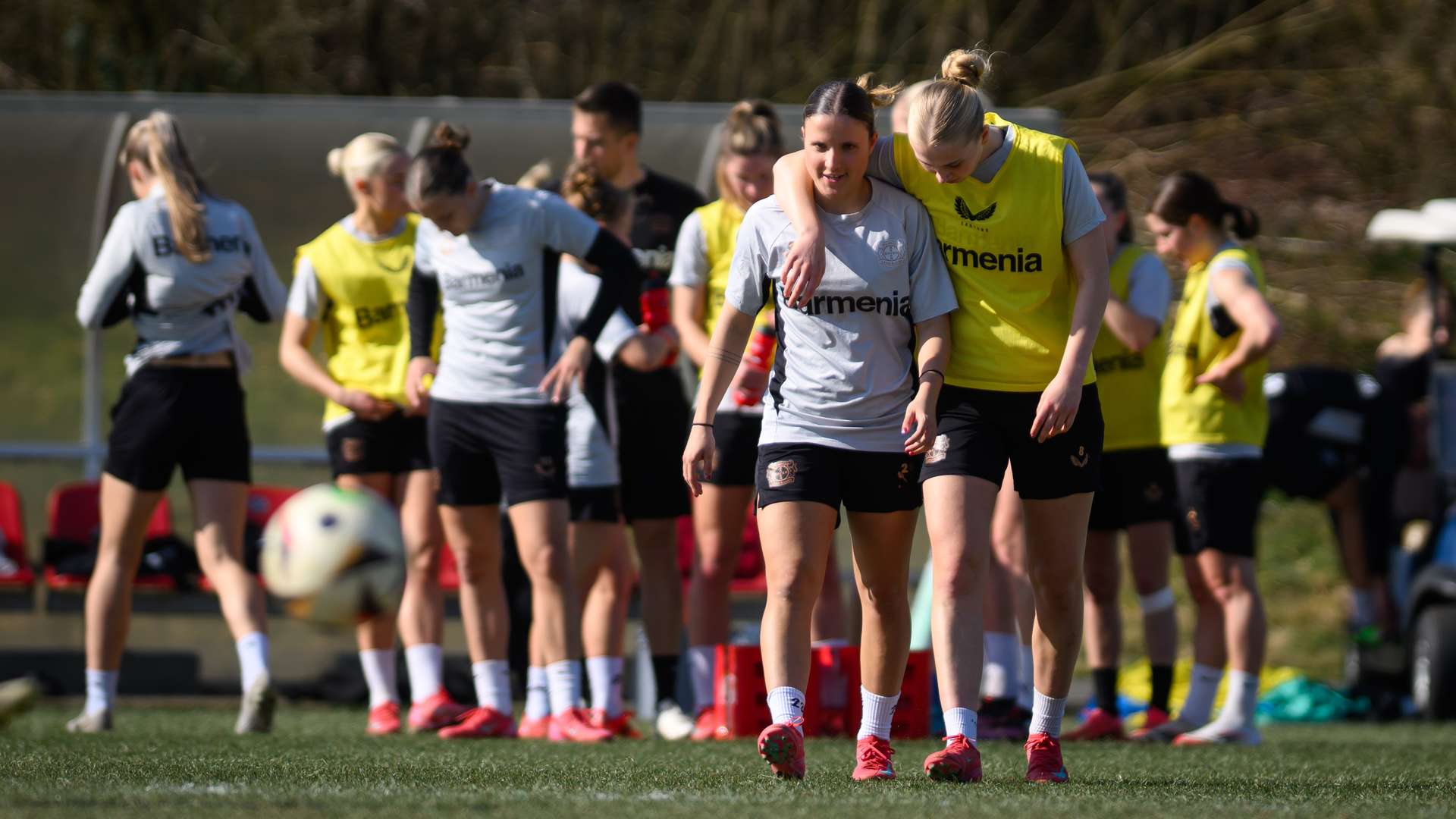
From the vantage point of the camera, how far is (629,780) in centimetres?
476

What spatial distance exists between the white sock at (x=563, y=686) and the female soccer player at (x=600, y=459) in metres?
0.28

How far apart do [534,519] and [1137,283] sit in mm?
2463

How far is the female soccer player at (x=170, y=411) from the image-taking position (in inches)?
265

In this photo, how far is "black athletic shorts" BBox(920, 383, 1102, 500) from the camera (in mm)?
4746

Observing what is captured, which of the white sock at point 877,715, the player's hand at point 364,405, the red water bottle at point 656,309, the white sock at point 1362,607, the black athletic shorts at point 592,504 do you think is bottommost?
the white sock at point 1362,607

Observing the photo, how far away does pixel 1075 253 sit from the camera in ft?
15.8

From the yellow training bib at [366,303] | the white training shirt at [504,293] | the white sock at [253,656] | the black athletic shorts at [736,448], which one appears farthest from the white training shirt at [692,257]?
the white sock at [253,656]

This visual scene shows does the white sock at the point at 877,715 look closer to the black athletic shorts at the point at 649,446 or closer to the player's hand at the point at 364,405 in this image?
the black athletic shorts at the point at 649,446

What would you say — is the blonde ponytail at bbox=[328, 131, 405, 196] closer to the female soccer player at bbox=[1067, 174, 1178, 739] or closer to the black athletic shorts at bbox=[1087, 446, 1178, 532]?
the female soccer player at bbox=[1067, 174, 1178, 739]

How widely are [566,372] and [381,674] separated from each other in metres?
1.59

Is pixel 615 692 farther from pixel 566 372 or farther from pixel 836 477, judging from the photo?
pixel 836 477

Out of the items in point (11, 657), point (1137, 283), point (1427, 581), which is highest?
point (1137, 283)

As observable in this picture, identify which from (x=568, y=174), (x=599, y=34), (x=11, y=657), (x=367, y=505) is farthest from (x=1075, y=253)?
(x=599, y=34)

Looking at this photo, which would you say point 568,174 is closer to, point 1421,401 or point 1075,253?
point 1075,253
